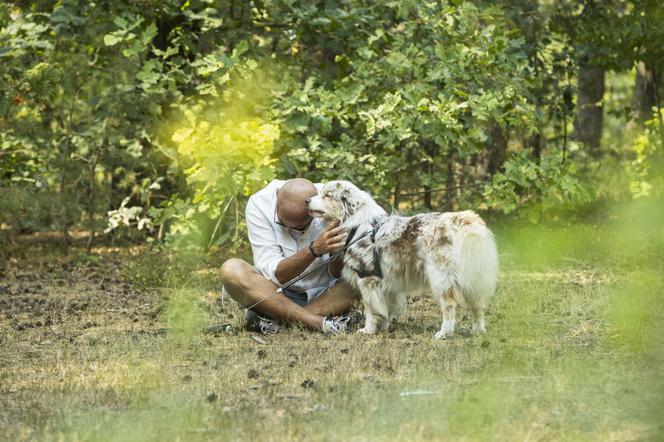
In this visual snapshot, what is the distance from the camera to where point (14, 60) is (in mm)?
10930

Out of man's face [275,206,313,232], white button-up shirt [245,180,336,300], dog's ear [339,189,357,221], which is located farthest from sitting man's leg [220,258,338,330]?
dog's ear [339,189,357,221]

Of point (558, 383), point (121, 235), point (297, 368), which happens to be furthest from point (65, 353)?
point (121, 235)

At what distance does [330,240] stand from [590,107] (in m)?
13.4

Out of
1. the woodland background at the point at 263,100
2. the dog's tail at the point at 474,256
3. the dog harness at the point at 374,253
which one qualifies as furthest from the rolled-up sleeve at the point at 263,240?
the woodland background at the point at 263,100

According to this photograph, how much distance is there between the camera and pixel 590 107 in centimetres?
1881

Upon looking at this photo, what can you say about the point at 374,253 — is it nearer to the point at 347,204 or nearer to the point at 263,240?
the point at 347,204

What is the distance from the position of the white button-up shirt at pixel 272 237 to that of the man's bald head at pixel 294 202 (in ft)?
0.42

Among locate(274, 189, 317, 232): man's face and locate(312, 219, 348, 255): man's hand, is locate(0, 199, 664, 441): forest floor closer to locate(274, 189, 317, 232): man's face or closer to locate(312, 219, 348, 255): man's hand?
locate(312, 219, 348, 255): man's hand

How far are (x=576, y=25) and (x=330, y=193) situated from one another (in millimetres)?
7869

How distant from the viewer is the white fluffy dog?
6344mm

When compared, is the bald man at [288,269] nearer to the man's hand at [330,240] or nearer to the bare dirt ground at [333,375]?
the man's hand at [330,240]

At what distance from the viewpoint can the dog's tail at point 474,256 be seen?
6.28 m

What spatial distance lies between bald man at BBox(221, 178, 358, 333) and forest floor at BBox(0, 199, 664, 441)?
0.19 meters

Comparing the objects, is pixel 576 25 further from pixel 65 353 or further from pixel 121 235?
pixel 65 353
